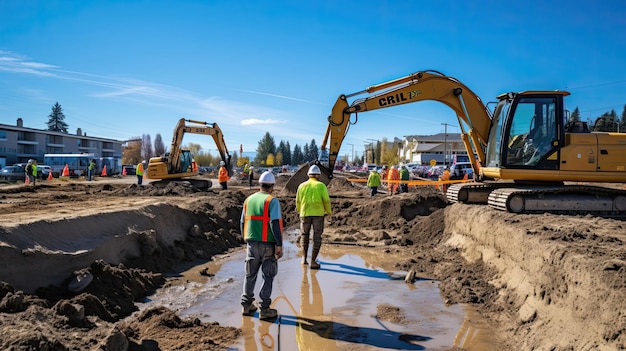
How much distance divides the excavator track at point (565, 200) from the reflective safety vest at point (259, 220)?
20.5 feet

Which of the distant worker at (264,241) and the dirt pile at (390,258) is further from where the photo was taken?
the distant worker at (264,241)

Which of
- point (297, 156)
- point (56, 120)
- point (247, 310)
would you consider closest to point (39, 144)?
point (56, 120)

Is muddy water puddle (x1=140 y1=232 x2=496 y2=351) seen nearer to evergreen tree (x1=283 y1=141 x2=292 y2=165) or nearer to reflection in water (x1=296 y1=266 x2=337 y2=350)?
reflection in water (x1=296 y1=266 x2=337 y2=350)

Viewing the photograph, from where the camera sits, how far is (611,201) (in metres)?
10.6

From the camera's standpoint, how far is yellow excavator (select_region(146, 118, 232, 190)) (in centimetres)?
2438

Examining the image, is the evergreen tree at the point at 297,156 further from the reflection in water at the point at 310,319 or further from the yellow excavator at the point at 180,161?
the reflection in water at the point at 310,319

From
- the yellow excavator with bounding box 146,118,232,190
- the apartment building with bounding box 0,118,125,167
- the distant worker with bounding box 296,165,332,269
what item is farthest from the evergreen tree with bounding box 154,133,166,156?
the distant worker with bounding box 296,165,332,269

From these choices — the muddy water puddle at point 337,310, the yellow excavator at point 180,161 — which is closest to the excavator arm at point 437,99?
the muddy water puddle at point 337,310

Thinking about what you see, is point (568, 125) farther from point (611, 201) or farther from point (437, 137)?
point (437, 137)

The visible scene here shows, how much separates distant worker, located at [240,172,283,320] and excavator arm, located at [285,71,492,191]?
25.0ft

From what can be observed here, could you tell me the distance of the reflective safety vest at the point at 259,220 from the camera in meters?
6.40

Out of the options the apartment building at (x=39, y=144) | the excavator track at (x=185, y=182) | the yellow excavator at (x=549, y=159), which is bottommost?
the excavator track at (x=185, y=182)

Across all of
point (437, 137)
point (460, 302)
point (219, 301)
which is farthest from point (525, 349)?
point (437, 137)

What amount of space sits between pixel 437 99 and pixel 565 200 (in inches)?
170
